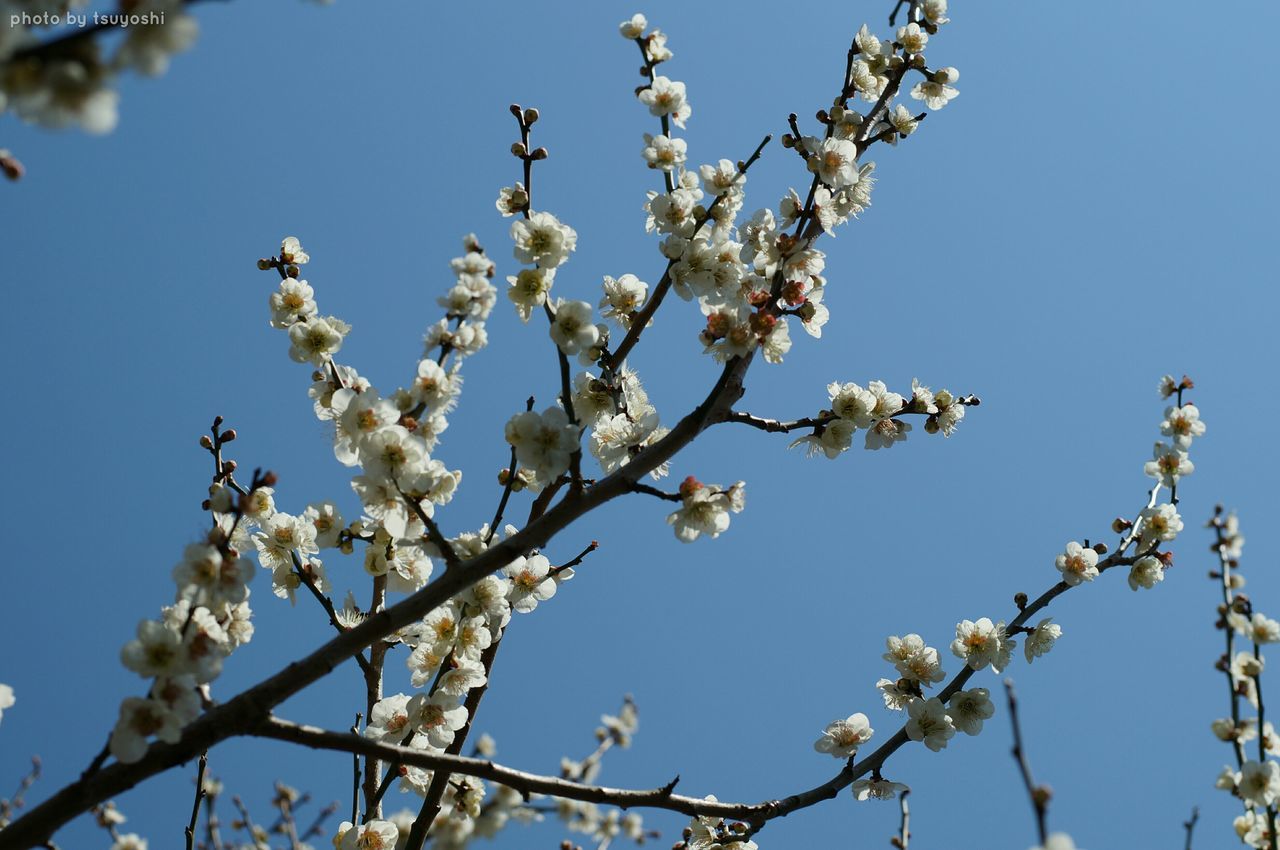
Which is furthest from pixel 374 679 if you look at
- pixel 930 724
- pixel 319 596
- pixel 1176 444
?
pixel 1176 444

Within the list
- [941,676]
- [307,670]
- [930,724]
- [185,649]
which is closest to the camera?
[185,649]

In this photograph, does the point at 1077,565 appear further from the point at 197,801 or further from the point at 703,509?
the point at 197,801

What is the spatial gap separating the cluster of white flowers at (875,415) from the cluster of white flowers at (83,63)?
2627 millimetres

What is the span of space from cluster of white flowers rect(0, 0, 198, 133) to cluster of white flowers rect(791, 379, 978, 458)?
2627mm

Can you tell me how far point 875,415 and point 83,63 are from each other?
2986mm

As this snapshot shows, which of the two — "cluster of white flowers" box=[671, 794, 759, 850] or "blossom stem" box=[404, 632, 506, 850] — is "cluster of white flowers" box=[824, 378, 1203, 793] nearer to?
"cluster of white flowers" box=[671, 794, 759, 850]

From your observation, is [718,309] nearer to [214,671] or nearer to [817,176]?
[817,176]

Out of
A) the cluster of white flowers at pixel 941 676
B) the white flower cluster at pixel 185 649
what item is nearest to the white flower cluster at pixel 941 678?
the cluster of white flowers at pixel 941 676

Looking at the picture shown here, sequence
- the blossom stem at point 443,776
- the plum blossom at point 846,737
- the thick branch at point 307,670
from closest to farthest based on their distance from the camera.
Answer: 1. the thick branch at point 307,670
2. the blossom stem at point 443,776
3. the plum blossom at point 846,737

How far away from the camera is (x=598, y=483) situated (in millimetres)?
2996

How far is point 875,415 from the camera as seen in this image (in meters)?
3.78

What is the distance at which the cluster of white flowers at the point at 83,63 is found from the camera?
1526 mm

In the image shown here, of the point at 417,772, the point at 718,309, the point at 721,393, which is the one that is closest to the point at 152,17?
the point at 721,393

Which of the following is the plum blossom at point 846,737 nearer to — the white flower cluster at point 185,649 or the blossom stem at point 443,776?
the blossom stem at point 443,776
